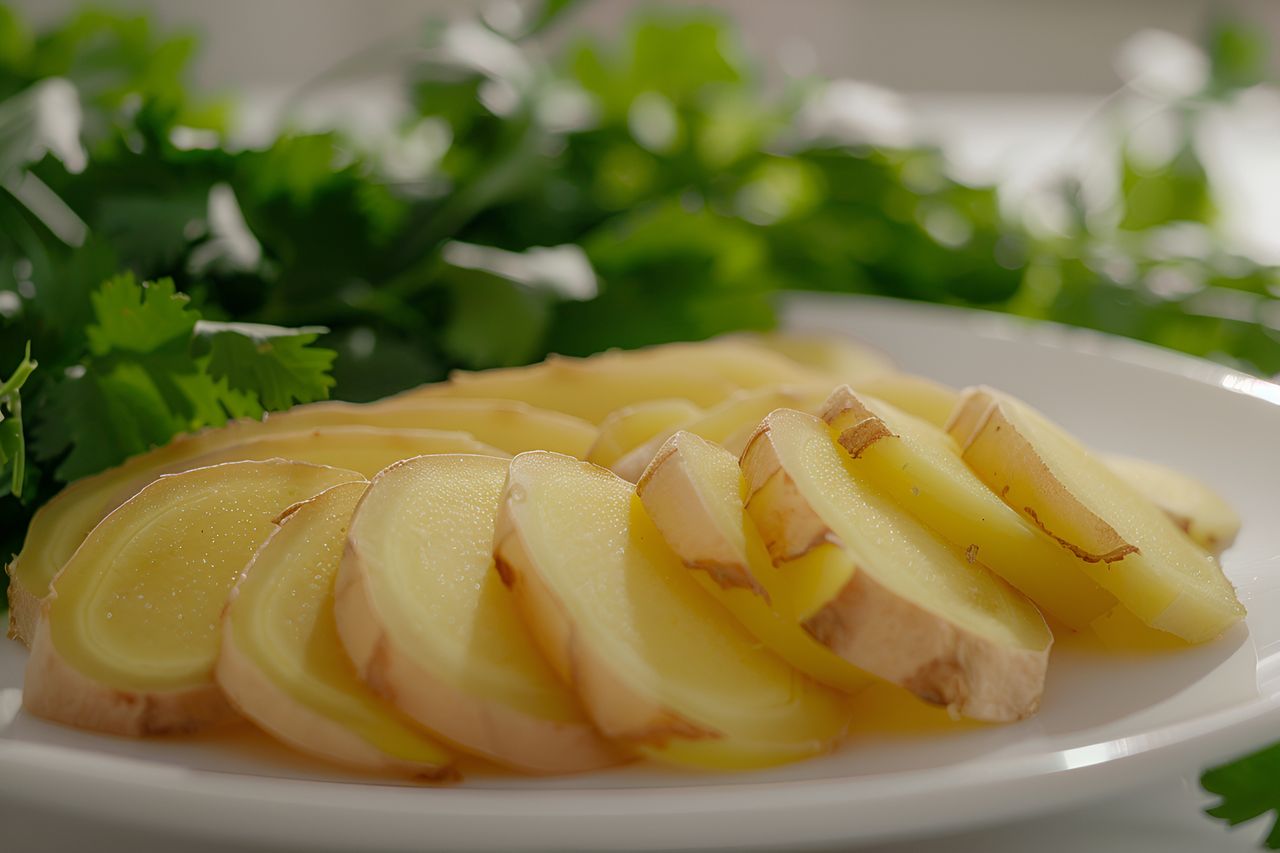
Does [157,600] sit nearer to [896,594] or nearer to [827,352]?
[896,594]

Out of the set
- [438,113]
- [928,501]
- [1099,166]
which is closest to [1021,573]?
[928,501]

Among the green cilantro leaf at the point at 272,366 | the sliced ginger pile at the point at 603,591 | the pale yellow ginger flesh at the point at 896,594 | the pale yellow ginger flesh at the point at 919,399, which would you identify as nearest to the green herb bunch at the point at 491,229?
the green cilantro leaf at the point at 272,366

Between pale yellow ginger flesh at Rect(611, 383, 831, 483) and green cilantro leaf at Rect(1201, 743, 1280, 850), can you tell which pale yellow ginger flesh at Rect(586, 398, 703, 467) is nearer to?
pale yellow ginger flesh at Rect(611, 383, 831, 483)

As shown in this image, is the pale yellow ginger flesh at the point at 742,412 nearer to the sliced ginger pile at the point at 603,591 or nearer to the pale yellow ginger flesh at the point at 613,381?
the sliced ginger pile at the point at 603,591

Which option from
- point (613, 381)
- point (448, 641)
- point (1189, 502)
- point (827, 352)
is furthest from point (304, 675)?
point (827, 352)

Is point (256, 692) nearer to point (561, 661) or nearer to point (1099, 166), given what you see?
point (561, 661)
